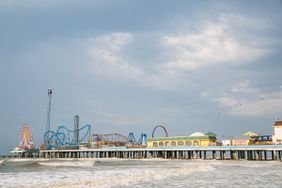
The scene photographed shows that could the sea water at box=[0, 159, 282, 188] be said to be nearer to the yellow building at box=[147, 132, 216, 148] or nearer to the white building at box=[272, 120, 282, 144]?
the white building at box=[272, 120, 282, 144]

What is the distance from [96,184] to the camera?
2117cm

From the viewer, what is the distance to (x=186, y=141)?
77625mm

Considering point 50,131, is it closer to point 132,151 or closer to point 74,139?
point 74,139

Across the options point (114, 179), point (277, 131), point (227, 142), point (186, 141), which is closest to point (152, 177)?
point (114, 179)

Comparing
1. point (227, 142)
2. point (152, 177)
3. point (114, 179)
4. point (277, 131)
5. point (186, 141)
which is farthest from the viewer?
point (186, 141)

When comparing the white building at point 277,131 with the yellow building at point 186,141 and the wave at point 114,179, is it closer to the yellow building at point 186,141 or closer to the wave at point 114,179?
the yellow building at point 186,141

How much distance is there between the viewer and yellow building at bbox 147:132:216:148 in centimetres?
7406

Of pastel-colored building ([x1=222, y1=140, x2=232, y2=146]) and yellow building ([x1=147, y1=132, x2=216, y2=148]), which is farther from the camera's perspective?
yellow building ([x1=147, y1=132, x2=216, y2=148])

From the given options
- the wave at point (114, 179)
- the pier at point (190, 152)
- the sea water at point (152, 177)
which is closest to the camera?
the sea water at point (152, 177)

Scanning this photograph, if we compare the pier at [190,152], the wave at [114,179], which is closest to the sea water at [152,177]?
the wave at [114,179]

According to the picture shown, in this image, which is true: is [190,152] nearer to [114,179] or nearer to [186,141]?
[186,141]

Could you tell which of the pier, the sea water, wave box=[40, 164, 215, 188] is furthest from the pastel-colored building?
wave box=[40, 164, 215, 188]

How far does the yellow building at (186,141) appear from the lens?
2916 inches

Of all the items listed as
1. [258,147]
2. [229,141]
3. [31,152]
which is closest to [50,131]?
[31,152]
